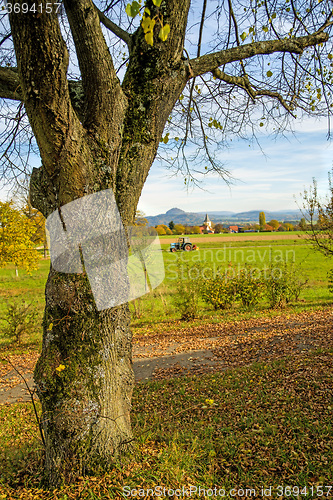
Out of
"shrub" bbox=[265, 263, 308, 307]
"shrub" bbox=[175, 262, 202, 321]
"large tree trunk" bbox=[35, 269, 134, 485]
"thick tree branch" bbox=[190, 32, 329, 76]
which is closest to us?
"large tree trunk" bbox=[35, 269, 134, 485]

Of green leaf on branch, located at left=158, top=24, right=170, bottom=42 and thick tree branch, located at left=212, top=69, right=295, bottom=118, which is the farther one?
thick tree branch, located at left=212, top=69, right=295, bottom=118

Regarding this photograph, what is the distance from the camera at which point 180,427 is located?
3248 millimetres

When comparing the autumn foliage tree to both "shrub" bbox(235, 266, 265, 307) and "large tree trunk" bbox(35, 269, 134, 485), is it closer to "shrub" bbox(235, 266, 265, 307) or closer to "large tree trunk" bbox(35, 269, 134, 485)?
"shrub" bbox(235, 266, 265, 307)

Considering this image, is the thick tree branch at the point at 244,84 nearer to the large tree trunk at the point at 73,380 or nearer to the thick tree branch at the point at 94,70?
the thick tree branch at the point at 94,70

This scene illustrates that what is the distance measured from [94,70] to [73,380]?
232cm

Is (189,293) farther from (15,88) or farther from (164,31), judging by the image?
(164,31)

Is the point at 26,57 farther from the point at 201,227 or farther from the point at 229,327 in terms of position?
the point at 201,227

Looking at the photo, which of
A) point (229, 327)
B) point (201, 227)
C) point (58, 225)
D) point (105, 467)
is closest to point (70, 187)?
point (58, 225)

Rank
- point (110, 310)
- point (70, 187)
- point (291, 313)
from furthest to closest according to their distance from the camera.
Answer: point (291, 313) → point (110, 310) → point (70, 187)

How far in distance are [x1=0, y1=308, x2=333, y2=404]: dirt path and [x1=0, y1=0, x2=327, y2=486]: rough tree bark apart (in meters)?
3.14

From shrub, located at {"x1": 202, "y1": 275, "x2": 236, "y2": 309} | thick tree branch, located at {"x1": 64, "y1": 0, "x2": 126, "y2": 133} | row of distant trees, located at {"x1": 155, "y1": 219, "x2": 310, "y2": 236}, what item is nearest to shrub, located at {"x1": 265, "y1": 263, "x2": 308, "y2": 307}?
shrub, located at {"x1": 202, "y1": 275, "x2": 236, "y2": 309}

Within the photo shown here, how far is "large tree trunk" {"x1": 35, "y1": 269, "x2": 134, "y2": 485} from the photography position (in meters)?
2.37

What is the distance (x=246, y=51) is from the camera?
3283mm

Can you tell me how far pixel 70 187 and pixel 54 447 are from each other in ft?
6.35
